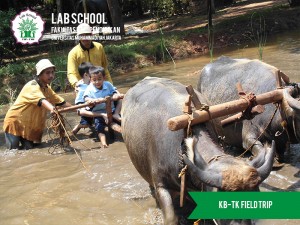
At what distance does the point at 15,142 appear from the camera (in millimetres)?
7098

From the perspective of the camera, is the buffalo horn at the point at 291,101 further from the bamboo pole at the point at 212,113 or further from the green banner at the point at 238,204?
the green banner at the point at 238,204

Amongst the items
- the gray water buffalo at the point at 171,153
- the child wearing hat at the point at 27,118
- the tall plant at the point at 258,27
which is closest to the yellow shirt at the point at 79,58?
the child wearing hat at the point at 27,118

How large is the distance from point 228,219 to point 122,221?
65.3 inches

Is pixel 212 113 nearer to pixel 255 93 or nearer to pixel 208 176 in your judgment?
pixel 208 176

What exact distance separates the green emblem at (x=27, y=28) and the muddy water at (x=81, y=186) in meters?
7.74

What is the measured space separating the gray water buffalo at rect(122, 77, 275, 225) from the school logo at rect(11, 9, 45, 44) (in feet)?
32.9

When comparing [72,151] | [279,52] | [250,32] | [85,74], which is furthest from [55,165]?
[250,32]

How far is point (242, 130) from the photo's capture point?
5.49m

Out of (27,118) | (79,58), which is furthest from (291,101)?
(79,58)

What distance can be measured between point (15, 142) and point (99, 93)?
1613mm

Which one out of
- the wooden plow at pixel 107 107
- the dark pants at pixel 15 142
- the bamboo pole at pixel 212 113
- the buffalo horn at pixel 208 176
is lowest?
the dark pants at pixel 15 142

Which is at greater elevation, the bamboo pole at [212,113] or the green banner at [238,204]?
the bamboo pole at [212,113]

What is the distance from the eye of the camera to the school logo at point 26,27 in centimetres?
1380

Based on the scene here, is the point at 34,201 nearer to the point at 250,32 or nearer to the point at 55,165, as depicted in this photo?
the point at 55,165
